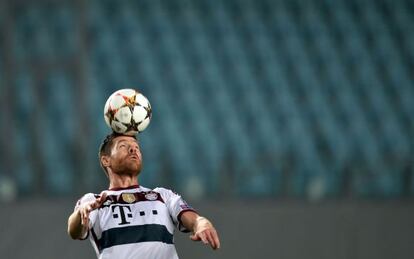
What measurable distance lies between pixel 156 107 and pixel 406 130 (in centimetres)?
258

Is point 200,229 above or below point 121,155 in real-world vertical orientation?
below

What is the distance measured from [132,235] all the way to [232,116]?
619cm

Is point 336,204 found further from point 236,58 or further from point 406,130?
point 236,58

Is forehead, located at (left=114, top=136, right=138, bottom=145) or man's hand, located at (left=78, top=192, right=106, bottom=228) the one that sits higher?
forehead, located at (left=114, top=136, right=138, bottom=145)

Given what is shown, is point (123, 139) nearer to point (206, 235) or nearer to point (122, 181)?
point (122, 181)

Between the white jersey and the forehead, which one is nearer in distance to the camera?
the white jersey

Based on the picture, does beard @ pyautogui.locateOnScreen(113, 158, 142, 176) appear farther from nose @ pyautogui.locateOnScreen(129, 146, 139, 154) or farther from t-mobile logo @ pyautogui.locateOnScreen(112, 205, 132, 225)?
t-mobile logo @ pyautogui.locateOnScreen(112, 205, 132, 225)

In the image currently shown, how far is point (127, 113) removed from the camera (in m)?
4.33

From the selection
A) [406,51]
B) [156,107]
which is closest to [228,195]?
[156,107]

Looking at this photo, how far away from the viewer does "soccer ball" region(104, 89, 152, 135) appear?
433cm

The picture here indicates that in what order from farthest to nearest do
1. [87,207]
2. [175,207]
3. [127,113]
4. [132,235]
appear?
1. [127,113]
2. [175,207]
3. [132,235]
4. [87,207]

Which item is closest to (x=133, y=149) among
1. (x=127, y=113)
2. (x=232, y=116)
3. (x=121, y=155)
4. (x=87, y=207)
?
(x=121, y=155)

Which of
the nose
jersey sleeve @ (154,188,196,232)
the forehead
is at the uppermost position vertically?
the forehead

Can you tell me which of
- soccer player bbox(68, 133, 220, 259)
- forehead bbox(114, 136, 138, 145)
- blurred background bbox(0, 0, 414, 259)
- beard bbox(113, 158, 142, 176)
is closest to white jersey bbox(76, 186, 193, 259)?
soccer player bbox(68, 133, 220, 259)
